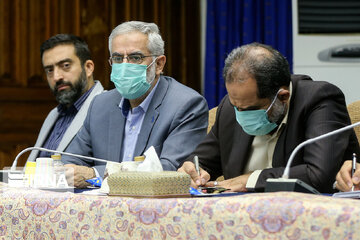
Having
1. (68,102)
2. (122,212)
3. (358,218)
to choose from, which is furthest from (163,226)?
(68,102)

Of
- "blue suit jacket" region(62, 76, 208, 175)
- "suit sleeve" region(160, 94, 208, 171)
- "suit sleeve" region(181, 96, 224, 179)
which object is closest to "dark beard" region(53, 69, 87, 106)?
"blue suit jacket" region(62, 76, 208, 175)

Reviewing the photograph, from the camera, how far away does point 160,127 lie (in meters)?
2.78

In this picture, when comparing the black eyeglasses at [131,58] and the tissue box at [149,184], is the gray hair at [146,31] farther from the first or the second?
the tissue box at [149,184]

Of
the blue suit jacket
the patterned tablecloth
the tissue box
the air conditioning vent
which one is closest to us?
the patterned tablecloth

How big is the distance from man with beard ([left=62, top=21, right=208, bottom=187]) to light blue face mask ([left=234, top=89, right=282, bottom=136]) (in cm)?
49

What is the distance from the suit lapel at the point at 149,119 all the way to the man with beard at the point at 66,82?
0.82 metres

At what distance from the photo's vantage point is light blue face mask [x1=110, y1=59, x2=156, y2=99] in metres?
2.82

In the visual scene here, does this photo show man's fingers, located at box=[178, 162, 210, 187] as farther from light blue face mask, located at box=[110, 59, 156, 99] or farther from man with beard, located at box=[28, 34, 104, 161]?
man with beard, located at box=[28, 34, 104, 161]

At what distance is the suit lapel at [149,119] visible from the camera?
9.10ft

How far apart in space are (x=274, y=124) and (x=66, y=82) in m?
1.76

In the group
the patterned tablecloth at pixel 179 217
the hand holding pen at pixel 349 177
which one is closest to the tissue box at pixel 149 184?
the patterned tablecloth at pixel 179 217

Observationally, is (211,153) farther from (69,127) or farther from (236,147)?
(69,127)

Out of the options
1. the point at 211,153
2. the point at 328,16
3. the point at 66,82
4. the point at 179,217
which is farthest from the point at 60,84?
the point at 179,217

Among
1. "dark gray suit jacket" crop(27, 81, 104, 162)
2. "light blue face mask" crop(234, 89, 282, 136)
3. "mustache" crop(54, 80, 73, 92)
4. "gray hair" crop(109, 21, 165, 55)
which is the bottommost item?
"dark gray suit jacket" crop(27, 81, 104, 162)
